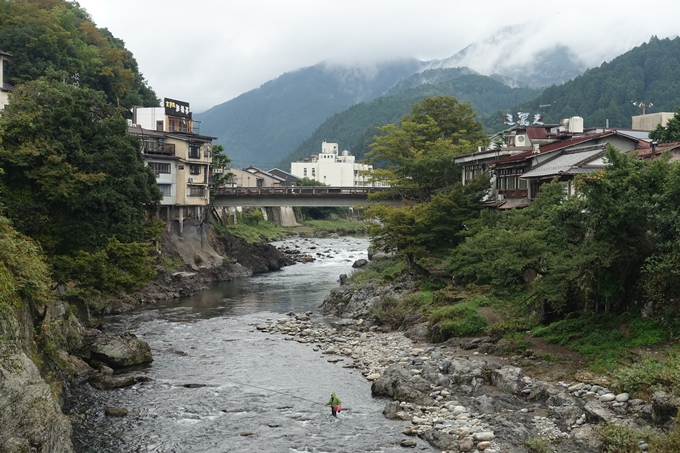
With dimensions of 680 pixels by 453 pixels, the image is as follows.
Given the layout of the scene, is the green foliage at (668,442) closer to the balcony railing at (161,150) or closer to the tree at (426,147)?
the tree at (426,147)

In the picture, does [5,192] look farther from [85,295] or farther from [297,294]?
[297,294]

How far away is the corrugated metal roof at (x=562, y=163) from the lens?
1308 inches

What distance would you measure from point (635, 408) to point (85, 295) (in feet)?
74.6

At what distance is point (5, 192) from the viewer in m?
27.0

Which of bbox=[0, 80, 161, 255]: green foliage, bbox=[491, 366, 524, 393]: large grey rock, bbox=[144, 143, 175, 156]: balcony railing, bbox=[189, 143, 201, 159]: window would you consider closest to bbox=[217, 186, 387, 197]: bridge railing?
bbox=[189, 143, 201, 159]: window

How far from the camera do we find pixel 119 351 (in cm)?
2642

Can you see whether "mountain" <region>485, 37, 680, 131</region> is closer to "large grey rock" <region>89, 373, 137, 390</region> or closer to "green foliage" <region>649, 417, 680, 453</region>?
"large grey rock" <region>89, 373, 137, 390</region>

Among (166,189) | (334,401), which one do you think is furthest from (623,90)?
(334,401)

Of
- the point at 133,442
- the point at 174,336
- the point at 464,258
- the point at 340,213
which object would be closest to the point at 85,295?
the point at 174,336

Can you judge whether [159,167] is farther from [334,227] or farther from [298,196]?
[334,227]

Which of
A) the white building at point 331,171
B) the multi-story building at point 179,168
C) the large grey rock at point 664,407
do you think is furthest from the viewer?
the white building at point 331,171

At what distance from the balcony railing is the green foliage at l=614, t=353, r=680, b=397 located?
42.0 metres

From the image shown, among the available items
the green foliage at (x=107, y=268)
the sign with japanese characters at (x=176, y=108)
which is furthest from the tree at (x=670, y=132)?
the sign with japanese characters at (x=176, y=108)

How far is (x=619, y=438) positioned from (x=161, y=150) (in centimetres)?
4558
